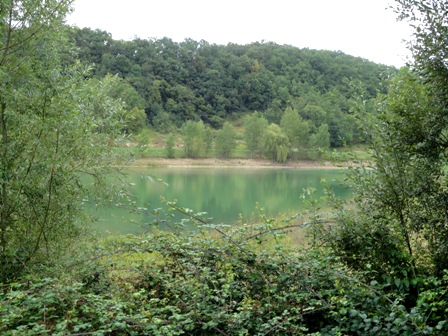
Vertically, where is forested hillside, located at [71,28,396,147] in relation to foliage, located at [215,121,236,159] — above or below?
above

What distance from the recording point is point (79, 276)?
4.35 m

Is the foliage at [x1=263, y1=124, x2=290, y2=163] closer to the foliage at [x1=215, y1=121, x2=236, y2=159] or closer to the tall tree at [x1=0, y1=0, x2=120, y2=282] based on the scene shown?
the foliage at [x1=215, y1=121, x2=236, y2=159]

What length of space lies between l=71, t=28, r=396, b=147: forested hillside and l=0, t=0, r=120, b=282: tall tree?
3256 inches

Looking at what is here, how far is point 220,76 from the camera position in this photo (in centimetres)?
12900

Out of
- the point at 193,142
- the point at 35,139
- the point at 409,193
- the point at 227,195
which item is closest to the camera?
the point at 35,139

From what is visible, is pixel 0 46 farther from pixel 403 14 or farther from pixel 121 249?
pixel 403 14

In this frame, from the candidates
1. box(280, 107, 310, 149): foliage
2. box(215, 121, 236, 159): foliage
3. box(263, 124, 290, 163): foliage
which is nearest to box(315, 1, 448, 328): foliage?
box(263, 124, 290, 163): foliage

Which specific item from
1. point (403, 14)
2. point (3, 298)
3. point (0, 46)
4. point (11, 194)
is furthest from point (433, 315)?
point (0, 46)

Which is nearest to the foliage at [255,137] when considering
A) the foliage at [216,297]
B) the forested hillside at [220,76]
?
the forested hillside at [220,76]

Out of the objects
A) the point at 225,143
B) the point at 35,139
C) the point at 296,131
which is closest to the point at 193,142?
the point at 225,143

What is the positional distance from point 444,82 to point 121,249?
3970 mm

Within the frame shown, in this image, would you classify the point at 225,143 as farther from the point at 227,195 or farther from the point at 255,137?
the point at 227,195

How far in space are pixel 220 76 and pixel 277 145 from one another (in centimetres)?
6906

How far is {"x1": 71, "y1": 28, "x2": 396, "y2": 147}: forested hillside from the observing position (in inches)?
3962
